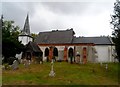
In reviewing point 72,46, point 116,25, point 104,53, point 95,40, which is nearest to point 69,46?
point 72,46

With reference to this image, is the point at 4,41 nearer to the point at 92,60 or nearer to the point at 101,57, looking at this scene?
the point at 92,60

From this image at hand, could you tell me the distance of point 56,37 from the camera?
6506 centimetres

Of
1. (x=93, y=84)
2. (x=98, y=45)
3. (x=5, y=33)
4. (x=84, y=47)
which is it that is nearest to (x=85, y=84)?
(x=93, y=84)

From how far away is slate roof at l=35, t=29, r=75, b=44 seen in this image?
63.6 m

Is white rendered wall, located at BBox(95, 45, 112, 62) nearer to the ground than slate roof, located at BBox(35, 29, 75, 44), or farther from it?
nearer to the ground

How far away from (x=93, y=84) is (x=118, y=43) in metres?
8.33

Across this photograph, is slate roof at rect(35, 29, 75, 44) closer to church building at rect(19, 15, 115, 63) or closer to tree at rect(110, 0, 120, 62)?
church building at rect(19, 15, 115, 63)

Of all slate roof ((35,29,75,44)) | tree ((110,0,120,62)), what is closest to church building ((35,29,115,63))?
slate roof ((35,29,75,44))

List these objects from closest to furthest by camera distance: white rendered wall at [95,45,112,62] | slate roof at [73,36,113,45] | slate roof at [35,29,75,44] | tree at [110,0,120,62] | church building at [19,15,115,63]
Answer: tree at [110,0,120,62] < church building at [19,15,115,63] < slate roof at [35,29,75,44] < slate roof at [73,36,113,45] < white rendered wall at [95,45,112,62]

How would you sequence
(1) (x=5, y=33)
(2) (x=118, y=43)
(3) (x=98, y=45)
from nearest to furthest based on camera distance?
(2) (x=118, y=43), (1) (x=5, y=33), (3) (x=98, y=45)

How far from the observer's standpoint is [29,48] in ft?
186

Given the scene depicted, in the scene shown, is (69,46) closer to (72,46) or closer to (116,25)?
(72,46)

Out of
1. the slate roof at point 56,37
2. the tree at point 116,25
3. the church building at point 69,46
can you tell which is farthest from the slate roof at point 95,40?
the tree at point 116,25

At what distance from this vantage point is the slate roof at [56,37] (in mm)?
63625
